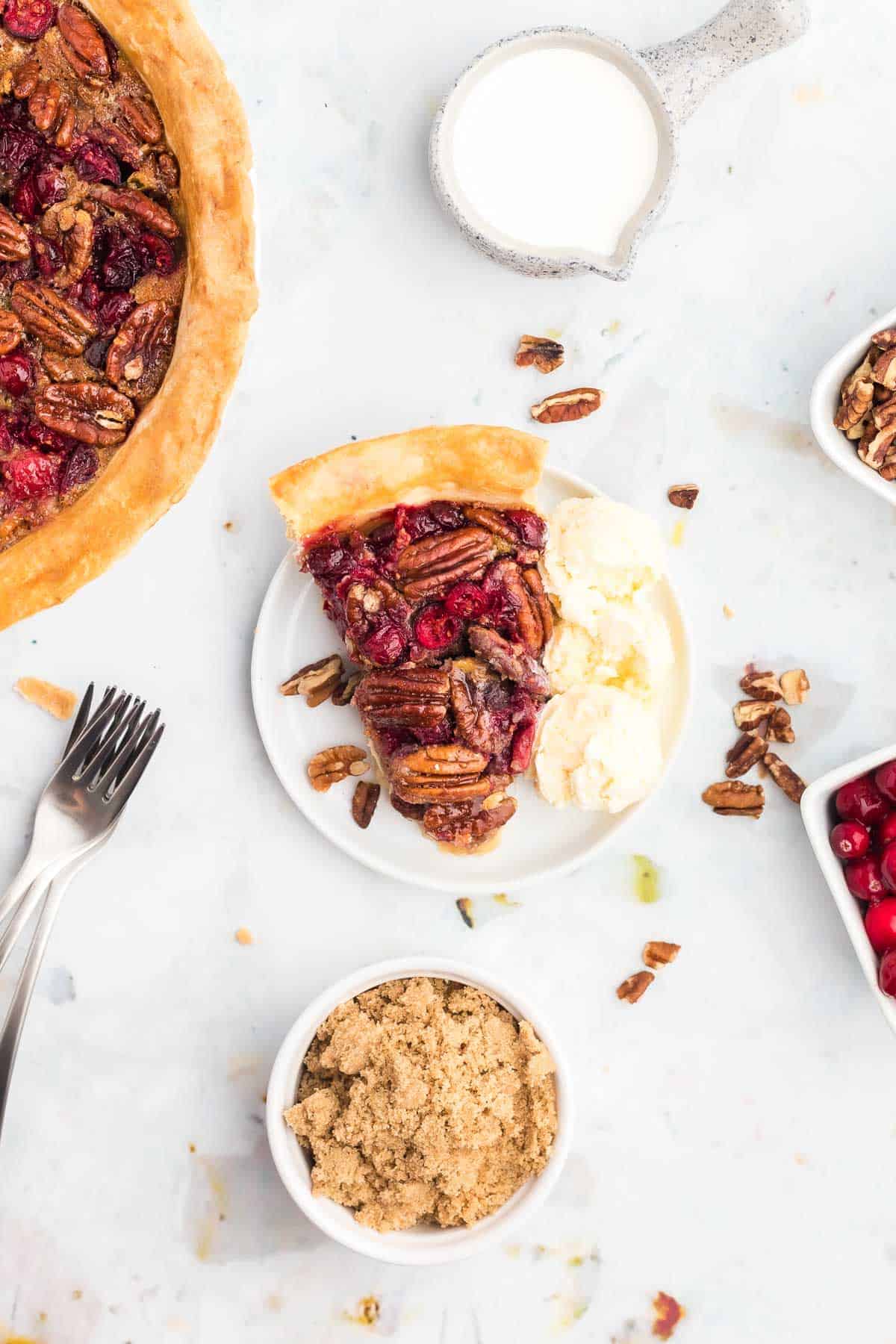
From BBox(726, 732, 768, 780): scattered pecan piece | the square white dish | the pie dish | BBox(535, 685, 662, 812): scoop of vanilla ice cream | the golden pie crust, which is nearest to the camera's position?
the pie dish

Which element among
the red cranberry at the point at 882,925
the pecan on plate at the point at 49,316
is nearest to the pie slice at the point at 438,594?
the pecan on plate at the point at 49,316

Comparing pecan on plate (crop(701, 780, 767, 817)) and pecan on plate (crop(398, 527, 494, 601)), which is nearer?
pecan on plate (crop(398, 527, 494, 601))

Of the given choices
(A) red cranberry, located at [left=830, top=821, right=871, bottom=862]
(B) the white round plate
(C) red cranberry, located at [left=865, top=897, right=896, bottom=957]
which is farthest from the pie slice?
(C) red cranberry, located at [left=865, top=897, right=896, bottom=957]

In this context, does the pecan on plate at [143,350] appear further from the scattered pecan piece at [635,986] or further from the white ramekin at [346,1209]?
the scattered pecan piece at [635,986]

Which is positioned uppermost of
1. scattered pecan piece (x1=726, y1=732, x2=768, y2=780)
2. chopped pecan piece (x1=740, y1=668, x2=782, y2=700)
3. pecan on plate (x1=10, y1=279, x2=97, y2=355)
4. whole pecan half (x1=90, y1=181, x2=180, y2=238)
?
whole pecan half (x1=90, y1=181, x2=180, y2=238)

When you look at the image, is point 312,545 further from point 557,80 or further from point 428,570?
point 557,80

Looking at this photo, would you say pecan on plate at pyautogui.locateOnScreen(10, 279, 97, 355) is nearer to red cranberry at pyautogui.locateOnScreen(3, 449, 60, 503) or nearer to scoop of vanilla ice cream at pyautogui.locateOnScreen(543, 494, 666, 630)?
red cranberry at pyautogui.locateOnScreen(3, 449, 60, 503)
